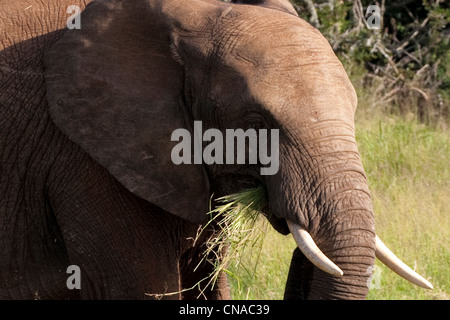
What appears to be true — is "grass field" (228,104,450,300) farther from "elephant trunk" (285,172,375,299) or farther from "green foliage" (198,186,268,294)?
"elephant trunk" (285,172,375,299)

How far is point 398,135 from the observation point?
8.16 m

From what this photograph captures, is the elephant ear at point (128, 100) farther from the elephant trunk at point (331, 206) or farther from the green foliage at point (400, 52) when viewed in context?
the green foliage at point (400, 52)

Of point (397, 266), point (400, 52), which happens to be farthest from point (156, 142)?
point (400, 52)

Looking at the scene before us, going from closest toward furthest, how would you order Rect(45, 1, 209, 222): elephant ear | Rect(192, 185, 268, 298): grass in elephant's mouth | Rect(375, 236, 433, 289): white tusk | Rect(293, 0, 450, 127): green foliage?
Rect(375, 236, 433, 289): white tusk
Rect(192, 185, 268, 298): grass in elephant's mouth
Rect(45, 1, 209, 222): elephant ear
Rect(293, 0, 450, 127): green foliage

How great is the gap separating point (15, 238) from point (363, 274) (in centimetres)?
166

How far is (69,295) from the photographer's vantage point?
4.56 meters

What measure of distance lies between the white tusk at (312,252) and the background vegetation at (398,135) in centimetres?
128

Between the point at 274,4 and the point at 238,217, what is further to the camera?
the point at 274,4

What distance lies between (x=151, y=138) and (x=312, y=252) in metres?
0.90

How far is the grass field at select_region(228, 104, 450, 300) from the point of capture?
5.80 metres

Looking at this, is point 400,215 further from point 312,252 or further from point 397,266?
point 312,252

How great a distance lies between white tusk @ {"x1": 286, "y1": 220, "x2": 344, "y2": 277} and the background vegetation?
4.18 feet

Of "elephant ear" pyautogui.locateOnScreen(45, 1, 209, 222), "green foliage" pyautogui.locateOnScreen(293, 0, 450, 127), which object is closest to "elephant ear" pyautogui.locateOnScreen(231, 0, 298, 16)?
"elephant ear" pyautogui.locateOnScreen(45, 1, 209, 222)

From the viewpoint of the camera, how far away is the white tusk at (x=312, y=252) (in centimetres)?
362
